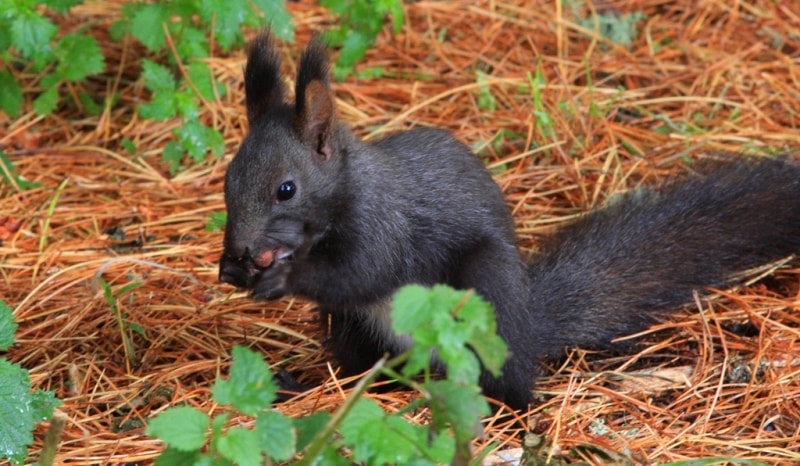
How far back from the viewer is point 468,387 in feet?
5.29

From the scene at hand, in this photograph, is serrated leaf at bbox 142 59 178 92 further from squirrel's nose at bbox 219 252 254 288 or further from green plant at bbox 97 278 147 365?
squirrel's nose at bbox 219 252 254 288

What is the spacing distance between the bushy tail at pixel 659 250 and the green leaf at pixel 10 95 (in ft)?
5.84

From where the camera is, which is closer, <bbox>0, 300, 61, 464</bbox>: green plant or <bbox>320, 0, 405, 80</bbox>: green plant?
<bbox>0, 300, 61, 464</bbox>: green plant

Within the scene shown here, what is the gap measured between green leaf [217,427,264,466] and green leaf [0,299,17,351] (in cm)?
66

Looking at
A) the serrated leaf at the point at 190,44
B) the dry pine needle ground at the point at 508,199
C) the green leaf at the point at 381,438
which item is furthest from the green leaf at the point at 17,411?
the serrated leaf at the point at 190,44

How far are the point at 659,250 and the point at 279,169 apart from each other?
989mm

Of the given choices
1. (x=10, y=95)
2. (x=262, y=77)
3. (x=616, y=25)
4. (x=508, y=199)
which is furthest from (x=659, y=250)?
(x=10, y=95)

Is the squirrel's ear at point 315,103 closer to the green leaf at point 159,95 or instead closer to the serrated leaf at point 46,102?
the green leaf at point 159,95

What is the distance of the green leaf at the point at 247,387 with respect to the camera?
163 centimetres

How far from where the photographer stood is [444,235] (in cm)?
254

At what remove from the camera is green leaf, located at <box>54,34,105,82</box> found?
11.3 feet

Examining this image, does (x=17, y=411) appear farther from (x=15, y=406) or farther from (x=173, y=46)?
(x=173, y=46)

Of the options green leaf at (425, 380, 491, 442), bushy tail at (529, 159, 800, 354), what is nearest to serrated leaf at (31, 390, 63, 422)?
green leaf at (425, 380, 491, 442)

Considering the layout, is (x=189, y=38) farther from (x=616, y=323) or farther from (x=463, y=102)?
(x=616, y=323)
